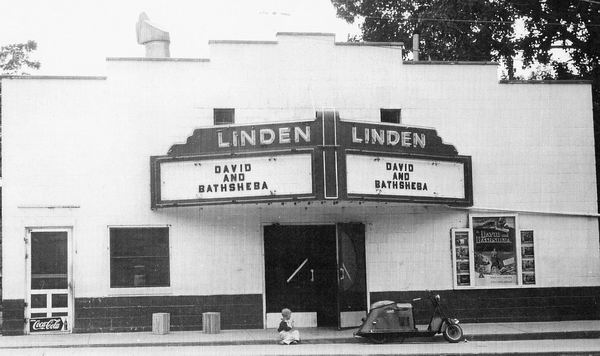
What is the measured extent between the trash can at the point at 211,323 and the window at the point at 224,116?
180 inches

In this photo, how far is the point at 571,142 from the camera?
811 inches

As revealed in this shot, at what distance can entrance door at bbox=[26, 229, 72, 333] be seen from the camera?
61.0ft

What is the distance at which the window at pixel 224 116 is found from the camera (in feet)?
64.4

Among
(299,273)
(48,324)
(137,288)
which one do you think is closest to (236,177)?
A: (299,273)

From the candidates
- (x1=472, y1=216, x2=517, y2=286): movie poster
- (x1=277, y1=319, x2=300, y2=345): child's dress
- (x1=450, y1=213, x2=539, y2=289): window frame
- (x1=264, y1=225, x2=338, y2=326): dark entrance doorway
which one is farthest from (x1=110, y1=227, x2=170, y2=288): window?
(x1=472, y1=216, x2=517, y2=286): movie poster

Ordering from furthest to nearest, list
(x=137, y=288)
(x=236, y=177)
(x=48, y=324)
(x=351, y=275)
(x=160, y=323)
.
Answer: (x=351, y=275) → (x=137, y=288) → (x=48, y=324) → (x=160, y=323) → (x=236, y=177)

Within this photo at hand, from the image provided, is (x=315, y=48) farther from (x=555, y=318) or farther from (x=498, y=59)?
(x=498, y=59)

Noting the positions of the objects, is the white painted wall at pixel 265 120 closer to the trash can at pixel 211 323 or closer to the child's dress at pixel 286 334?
the trash can at pixel 211 323

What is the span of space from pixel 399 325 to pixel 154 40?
9340 mm

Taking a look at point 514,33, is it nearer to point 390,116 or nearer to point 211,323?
point 390,116

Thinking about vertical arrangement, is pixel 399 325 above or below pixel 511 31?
below

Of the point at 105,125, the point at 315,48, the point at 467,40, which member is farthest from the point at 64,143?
the point at 467,40

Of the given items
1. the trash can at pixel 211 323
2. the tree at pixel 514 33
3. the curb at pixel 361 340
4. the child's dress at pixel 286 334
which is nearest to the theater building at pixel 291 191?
the trash can at pixel 211 323

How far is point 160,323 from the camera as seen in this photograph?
1836cm
